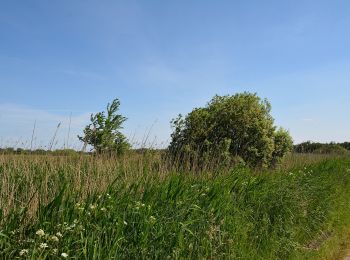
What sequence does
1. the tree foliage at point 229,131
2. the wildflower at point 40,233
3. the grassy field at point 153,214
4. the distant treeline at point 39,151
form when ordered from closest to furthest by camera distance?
the wildflower at point 40,233
the grassy field at point 153,214
the distant treeline at point 39,151
the tree foliage at point 229,131

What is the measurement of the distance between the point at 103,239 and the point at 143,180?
6.41ft

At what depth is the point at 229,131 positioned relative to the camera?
11.5 metres

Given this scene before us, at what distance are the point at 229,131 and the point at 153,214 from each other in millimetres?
6649

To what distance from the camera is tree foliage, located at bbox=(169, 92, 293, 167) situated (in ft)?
35.7

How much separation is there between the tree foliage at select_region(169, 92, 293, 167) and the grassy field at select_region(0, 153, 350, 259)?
5.29ft

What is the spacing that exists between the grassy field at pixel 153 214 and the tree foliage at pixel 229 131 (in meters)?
1.61

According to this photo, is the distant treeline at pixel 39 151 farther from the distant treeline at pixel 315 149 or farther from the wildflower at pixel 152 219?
the distant treeline at pixel 315 149

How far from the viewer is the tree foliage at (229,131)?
35.7 feet

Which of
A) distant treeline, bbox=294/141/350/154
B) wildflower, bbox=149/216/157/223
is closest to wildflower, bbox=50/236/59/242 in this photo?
wildflower, bbox=149/216/157/223

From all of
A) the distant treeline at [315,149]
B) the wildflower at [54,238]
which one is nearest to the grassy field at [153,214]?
the wildflower at [54,238]

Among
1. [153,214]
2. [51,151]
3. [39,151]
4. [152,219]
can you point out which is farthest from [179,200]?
[39,151]

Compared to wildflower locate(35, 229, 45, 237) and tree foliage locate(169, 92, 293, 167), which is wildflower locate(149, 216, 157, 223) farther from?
tree foliage locate(169, 92, 293, 167)

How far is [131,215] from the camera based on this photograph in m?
4.81

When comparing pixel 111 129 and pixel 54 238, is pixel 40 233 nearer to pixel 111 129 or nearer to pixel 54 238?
pixel 54 238
